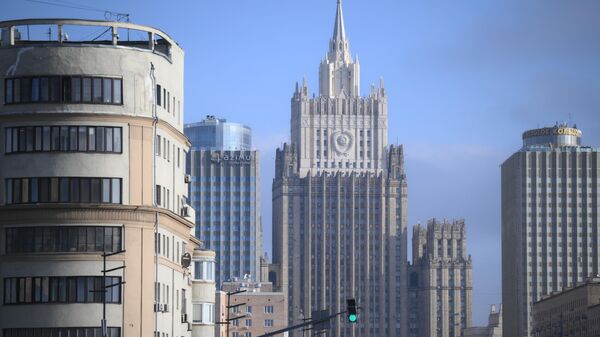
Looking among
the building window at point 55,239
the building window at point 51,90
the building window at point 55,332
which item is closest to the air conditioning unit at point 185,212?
the building window at point 55,239

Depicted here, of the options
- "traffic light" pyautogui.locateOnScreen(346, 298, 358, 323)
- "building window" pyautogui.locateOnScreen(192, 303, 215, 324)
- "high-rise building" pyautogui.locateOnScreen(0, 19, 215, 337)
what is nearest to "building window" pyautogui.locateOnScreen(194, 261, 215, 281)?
"building window" pyautogui.locateOnScreen(192, 303, 215, 324)

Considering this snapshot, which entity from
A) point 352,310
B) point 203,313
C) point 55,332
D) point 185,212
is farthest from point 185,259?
point 203,313

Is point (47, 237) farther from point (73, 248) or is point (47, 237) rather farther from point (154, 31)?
point (154, 31)

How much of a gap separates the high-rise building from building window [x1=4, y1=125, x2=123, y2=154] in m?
0.04

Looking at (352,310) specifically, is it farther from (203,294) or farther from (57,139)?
(203,294)

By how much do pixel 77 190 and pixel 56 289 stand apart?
4194 millimetres

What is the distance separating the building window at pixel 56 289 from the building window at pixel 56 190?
323 cm

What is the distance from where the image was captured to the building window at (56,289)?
246 ft

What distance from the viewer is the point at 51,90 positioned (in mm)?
75750

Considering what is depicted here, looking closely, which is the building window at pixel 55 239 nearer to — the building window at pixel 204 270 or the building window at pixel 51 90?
the building window at pixel 51 90

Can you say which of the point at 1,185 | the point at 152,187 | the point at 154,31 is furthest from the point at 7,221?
the point at 154,31

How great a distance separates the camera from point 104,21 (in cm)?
7844

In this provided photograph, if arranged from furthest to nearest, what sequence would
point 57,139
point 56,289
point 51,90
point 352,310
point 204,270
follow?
point 204,270, point 352,310, point 51,90, point 57,139, point 56,289

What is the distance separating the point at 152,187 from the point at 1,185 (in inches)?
253
